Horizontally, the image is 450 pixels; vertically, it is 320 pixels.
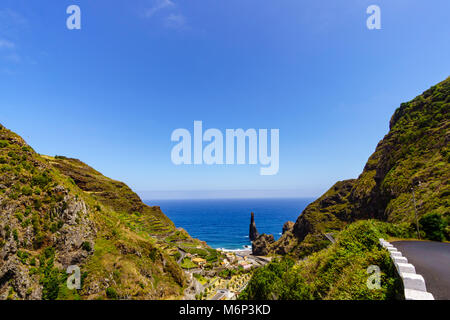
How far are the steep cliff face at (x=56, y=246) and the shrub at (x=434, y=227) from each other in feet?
107

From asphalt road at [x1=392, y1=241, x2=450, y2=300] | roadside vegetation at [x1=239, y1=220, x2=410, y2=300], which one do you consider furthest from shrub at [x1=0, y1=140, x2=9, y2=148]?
asphalt road at [x1=392, y1=241, x2=450, y2=300]

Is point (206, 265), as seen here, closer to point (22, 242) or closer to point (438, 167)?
point (22, 242)

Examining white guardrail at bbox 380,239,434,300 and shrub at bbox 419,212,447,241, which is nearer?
white guardrail at bbox 380,239,434,300

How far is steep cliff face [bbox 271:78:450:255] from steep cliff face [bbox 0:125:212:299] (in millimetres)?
38470

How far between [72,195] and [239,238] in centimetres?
12708

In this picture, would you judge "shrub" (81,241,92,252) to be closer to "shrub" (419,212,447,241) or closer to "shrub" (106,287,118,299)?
"shrub" (106,287,118,299)

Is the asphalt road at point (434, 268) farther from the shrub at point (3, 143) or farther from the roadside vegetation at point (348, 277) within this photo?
the shrub at point (3, 143)

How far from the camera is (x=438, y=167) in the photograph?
3300 cm

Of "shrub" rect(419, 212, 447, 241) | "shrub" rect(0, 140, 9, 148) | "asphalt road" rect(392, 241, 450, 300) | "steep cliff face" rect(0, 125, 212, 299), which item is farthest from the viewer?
"shrub" rect(0, 140, 9, 148)

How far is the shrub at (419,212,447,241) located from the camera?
1656 cm

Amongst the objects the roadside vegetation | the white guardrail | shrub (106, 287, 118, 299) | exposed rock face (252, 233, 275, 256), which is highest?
the white guardrail

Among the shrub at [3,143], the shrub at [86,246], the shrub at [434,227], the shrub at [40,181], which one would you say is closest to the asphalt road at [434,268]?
the shrub at [434,227]

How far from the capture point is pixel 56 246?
2145cm
